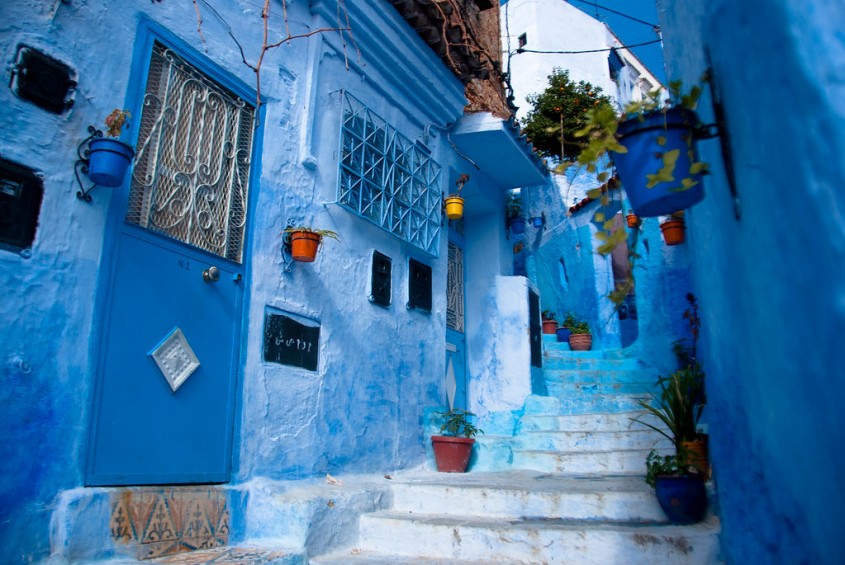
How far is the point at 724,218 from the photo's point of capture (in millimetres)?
2346

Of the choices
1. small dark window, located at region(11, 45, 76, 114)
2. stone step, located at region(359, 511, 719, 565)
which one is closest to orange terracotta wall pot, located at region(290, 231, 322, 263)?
small dark window, located at region(11, 45, 76, 114)

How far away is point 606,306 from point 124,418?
8.17 metres

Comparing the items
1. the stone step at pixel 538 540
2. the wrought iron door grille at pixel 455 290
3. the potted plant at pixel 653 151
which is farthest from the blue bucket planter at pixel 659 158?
the wrought iron door grille at pixel 455 290

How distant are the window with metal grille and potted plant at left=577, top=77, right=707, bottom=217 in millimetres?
2957

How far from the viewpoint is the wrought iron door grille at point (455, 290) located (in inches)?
290

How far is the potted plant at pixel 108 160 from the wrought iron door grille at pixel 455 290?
4.78 metres

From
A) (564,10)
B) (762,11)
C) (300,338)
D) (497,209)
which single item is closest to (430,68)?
(497,209)

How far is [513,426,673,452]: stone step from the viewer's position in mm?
5184

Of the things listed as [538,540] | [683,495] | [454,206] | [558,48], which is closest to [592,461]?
[683,495]

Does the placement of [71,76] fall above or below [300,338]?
above

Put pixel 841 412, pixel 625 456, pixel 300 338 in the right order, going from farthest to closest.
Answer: pixel 625 456
pixel 300 338
pixel 841 412

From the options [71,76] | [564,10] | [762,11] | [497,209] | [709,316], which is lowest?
[709,316]

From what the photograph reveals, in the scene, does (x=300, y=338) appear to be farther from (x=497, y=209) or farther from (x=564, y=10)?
(x=564, y=10)

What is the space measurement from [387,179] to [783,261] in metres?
4.15
